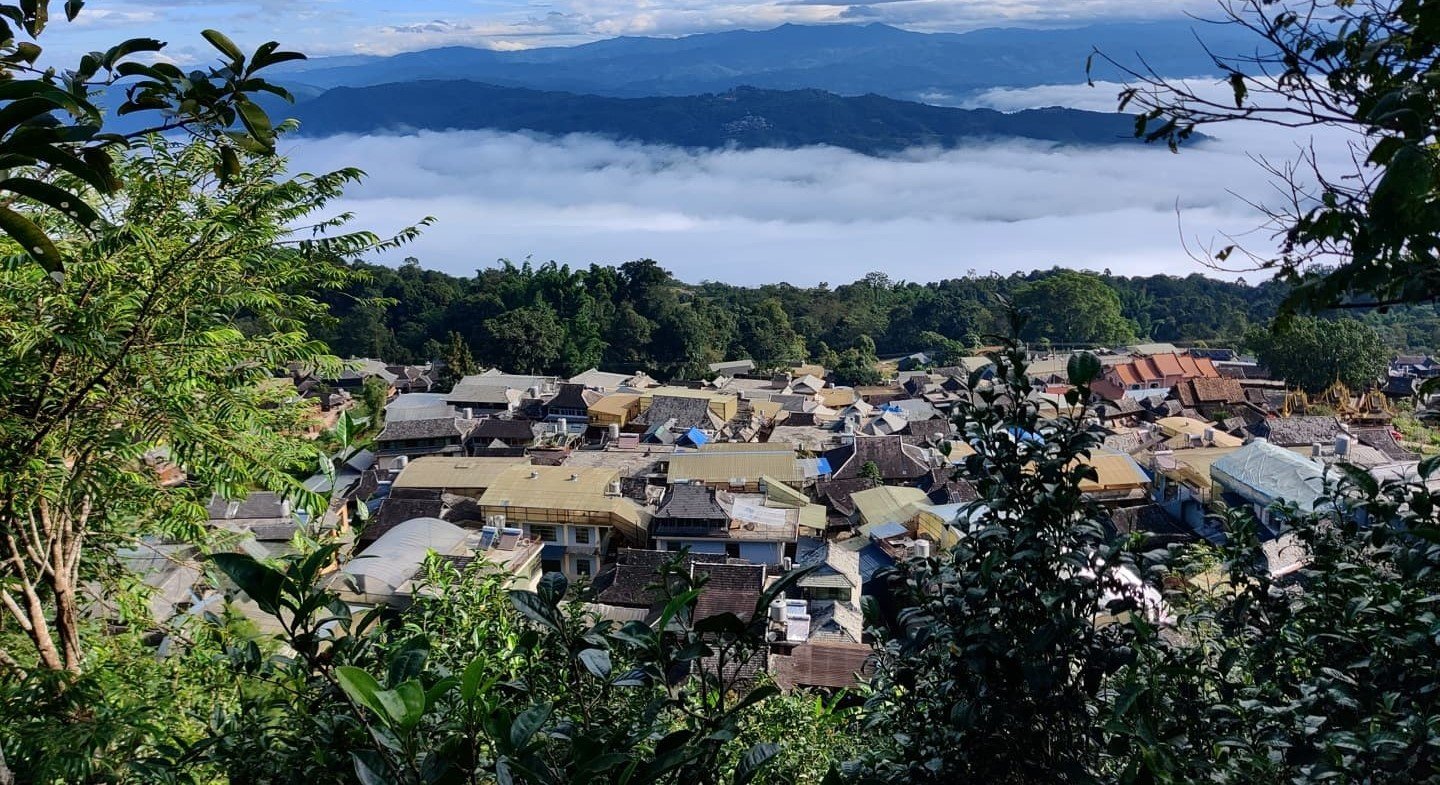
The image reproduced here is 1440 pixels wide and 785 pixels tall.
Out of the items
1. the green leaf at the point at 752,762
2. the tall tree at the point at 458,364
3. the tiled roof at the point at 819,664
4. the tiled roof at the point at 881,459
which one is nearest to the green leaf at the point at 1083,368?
the green leaf at the point at 752,762

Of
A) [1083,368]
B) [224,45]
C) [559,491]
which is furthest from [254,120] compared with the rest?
[559,491]

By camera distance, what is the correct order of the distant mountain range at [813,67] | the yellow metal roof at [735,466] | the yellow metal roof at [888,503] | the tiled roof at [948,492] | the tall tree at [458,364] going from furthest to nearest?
the distant mountain range at [813,67], the tall tree at [458,364], the yellow metal roof at [735,466], the tiled roof at [948,492], the yellow metal roof at [888,503]

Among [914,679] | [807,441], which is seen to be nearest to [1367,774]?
[914,679]

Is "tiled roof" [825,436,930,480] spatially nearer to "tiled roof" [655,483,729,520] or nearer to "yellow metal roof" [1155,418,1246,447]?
"tiled roof" [655,483,729,520]

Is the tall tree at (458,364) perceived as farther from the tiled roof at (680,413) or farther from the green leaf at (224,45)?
the green leaf at (224,45)

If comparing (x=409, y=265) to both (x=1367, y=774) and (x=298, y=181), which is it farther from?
(x=1367, y=774)

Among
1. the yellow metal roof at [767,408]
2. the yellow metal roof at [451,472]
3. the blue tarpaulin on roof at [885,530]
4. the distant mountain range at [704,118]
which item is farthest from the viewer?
the distant mountain range at [704,118]
